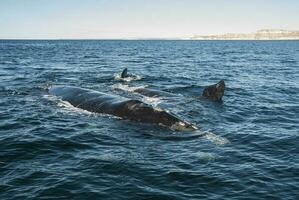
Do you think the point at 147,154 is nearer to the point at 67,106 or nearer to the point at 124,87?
the point at 67,106

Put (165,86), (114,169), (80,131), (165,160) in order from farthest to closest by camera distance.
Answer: (165,86) < (80,131) < (165,160) < (114,169)

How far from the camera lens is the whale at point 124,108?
17.8m

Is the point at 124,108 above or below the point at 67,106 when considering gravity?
above

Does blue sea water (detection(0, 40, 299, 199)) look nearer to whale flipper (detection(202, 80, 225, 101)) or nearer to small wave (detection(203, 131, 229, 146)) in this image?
small wave (detection(203, 131, 229, 146))

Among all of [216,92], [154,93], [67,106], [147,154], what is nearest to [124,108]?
[67,106]

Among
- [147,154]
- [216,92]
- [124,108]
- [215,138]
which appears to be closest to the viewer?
[147,154]

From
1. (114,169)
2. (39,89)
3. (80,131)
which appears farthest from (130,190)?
(39,89)

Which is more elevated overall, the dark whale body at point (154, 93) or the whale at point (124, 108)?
the whale at point (124, 108)

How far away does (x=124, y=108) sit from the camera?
770 inches

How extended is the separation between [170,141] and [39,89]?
58.2ft

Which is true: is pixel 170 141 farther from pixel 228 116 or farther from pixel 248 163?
pixel 228 116

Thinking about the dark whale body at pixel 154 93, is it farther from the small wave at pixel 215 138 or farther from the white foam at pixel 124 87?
the small wave at pixel 215 138

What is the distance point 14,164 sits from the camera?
13.4 m

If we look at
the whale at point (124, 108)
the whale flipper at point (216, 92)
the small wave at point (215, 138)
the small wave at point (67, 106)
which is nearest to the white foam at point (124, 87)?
the whale flipper at point (216, 92)
